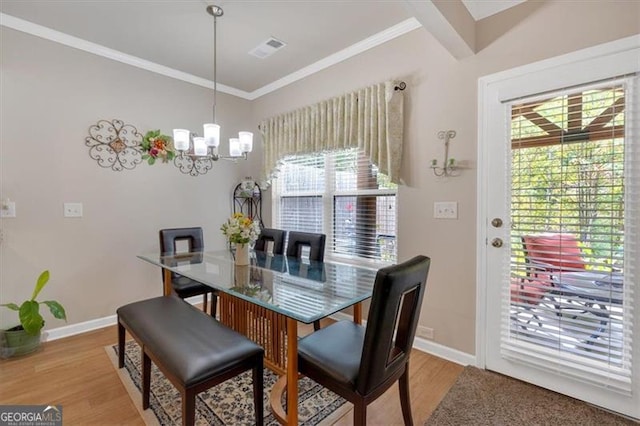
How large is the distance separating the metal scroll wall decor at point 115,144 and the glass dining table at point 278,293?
3.89 ft

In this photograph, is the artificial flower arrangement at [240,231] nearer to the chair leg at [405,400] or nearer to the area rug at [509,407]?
the chair leg at [405,400]

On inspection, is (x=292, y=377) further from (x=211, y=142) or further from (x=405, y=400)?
(x=211, y=142)

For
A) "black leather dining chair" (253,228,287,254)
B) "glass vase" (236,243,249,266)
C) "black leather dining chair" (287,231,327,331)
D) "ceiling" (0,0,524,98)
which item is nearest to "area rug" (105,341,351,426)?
"black leather dining chair" (287,231,327,331)

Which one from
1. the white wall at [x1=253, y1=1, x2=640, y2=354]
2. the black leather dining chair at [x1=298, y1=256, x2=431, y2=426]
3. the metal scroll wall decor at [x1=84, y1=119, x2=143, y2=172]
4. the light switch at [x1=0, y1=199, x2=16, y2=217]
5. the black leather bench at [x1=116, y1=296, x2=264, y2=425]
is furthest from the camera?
the metal scroll wall decor at [x1=84, y1=119, x2=143, y2=172]

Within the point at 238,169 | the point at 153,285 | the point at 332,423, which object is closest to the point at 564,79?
the point at 332,423

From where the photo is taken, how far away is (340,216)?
3211 mm

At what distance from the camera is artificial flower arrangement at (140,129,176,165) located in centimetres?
320

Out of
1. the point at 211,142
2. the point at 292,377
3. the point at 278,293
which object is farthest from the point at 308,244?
the point at 292,377

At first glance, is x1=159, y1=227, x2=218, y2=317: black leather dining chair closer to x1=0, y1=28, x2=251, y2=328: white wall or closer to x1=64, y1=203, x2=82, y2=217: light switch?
x1=0, y1=28, x2=251, y2=328: white wall

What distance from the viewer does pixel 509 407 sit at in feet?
5.87

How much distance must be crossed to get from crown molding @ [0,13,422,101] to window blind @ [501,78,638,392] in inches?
49.0

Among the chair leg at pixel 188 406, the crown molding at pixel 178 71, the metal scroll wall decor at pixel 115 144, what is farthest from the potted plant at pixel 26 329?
the crown molding at pixel 178 71

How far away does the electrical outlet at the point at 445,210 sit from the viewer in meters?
2.31

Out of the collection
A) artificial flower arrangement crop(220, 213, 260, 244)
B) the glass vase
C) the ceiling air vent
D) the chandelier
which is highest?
the ceiling air vent
